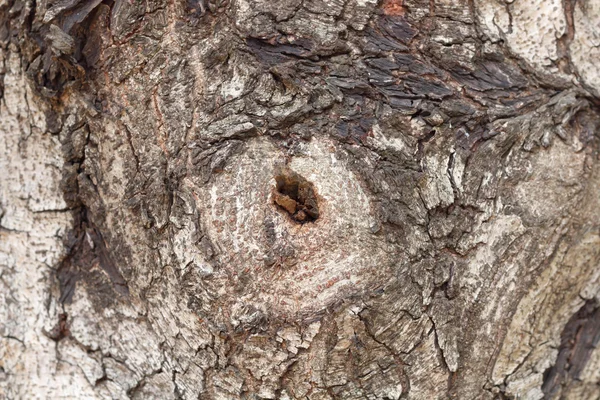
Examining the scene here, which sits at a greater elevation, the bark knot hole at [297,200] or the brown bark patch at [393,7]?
the brown bark patch at [393,7]

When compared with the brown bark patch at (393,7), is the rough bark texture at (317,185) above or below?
below

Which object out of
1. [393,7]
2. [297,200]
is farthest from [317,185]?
[393,7]

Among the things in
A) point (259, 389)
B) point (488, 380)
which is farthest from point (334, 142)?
point (488, 380)

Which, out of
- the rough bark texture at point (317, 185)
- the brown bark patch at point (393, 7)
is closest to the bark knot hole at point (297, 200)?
the rough bark texture at point (317, 185)

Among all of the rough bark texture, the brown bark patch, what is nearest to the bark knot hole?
the rough bark texture

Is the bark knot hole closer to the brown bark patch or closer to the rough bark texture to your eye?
the rough bark texture

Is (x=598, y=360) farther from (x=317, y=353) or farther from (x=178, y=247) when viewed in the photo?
(x=178, y=247)

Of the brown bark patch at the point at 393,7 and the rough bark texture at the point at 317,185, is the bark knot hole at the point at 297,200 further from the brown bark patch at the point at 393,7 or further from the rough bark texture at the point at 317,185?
the brown bark patch at the point at 393,7

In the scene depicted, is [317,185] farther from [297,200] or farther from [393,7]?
[393,7]
